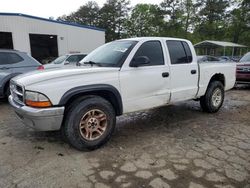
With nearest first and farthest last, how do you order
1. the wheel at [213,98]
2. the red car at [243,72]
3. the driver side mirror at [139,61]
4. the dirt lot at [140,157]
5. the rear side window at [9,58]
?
1. the dirt lot at [140,157]
2. the driver side mirror at [139,61]
3. the wheel at [213,98]
4. the rear side window at [9,58]
5. the red car at [243,72]

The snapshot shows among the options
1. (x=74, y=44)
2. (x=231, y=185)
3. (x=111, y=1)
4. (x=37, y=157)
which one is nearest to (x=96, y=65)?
(x=37, y=157)

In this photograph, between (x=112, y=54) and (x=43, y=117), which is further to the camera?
(x=112, y=54)

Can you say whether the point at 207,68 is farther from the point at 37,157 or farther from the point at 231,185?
the point at 37,157

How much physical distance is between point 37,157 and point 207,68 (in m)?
4.23

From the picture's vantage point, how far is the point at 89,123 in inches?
143

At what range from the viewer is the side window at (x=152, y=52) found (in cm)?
426

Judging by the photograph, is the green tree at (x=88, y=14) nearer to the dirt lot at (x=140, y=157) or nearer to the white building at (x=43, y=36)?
the white building at (x=43, y=36)

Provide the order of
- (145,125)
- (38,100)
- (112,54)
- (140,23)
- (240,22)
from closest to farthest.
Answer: (38,100)
(112,54)
(145,125)
(240,22)
(140,23)

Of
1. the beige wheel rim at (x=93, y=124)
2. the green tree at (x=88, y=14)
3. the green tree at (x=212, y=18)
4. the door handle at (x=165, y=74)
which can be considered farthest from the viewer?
the green tree at (x=88, y=14)

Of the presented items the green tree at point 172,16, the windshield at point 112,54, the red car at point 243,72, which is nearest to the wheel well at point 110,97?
the windshield at point 112,54

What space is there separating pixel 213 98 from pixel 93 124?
3617mm

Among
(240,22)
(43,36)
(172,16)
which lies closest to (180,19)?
(172,16)

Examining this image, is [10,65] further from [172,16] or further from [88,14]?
[88,14]

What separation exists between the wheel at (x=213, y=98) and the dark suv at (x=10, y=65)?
211 inches
